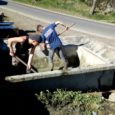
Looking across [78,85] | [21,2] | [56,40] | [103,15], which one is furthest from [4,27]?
[21,2]

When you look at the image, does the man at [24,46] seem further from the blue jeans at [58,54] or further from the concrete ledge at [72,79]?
the concrete ledge at [72,79]

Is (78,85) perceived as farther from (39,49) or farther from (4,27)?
(4,27)

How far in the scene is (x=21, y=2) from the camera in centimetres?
3741

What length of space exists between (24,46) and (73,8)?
76.3 ft

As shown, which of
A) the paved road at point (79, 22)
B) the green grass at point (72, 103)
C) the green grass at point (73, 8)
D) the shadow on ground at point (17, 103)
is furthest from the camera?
the green grass at point (73, 8)

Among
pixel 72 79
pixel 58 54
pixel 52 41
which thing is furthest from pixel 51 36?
pixel 72 79

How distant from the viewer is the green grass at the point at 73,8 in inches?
1229

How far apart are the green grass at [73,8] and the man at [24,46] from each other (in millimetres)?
18513

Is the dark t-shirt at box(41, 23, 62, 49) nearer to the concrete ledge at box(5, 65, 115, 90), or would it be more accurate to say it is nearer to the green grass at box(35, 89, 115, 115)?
the concrete ledge at box(5, 65, 115, 90)

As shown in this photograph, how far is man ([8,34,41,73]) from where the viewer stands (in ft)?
34.6

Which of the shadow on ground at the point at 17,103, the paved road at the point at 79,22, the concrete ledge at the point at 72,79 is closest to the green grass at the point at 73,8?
the paved road at the point at 79,22

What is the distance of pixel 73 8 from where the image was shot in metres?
34.1

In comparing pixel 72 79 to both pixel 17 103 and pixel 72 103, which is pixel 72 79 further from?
pixel 17 103

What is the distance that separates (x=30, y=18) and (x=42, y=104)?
18552 millimetres
